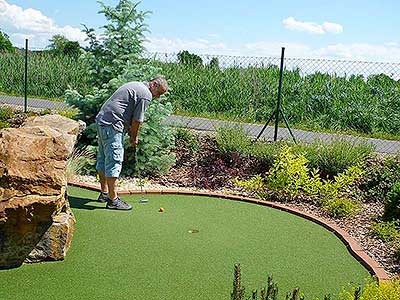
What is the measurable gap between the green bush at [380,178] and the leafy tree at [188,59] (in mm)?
9248

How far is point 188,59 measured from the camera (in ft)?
55.7

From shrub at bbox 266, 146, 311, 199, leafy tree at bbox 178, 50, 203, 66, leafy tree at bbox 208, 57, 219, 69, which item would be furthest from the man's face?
leafy tree at bbox 178, 50, 203, 66

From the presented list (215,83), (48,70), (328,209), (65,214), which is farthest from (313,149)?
(48,70)

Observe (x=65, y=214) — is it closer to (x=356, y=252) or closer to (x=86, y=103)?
(x=356, y=252)

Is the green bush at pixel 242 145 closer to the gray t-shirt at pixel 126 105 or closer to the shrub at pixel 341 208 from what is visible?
the shrub at pixel 341 208

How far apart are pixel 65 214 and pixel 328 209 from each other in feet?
11.1

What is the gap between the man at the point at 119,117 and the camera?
19.2 feet

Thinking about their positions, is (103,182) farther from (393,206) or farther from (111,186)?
(393,206)

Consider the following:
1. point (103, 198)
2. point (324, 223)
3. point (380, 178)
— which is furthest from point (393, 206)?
point (103, 198)

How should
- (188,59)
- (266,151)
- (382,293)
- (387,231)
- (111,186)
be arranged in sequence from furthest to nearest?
1. (188,59)
2. (266,151)
3. (111,186)
4. (387,231)
5. (382,293)

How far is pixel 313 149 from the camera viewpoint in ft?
27.4

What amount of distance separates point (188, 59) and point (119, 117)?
37.2 ft

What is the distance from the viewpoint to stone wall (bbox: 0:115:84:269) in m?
4.22

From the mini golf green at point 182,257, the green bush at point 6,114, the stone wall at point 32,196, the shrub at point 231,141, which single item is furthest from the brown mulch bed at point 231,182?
the green bush at point 6,114
